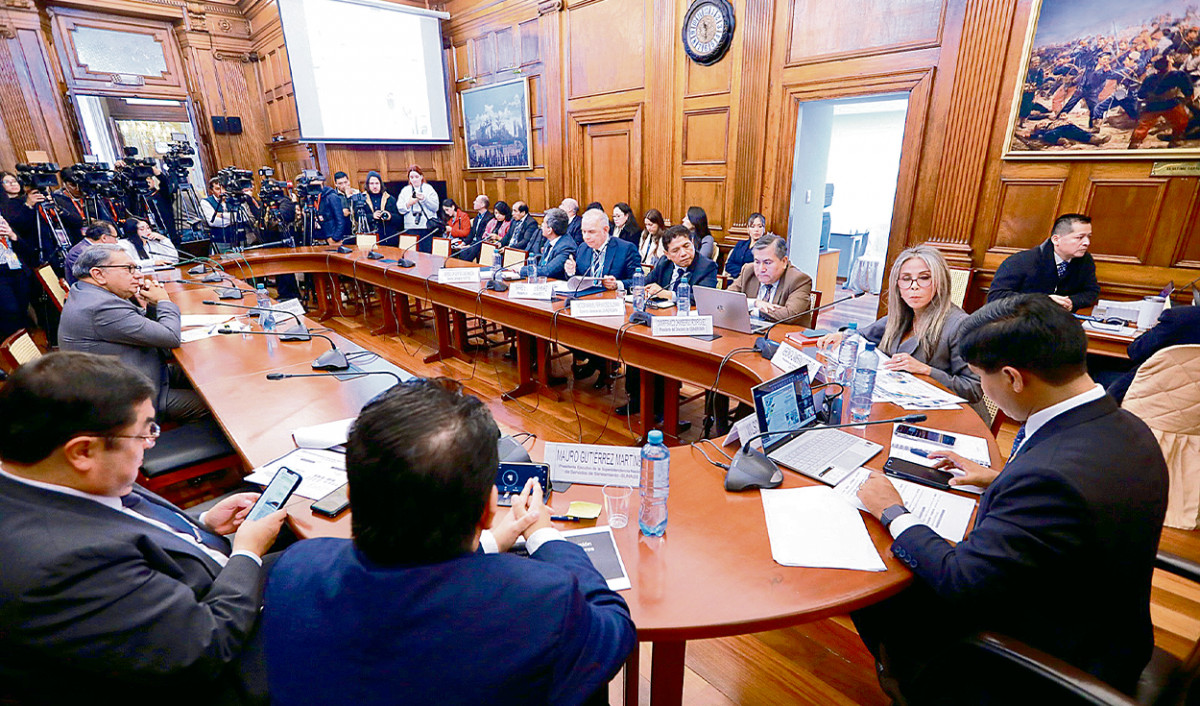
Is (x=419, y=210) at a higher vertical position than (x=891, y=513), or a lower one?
higher

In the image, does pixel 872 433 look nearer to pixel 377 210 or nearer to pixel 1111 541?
pixel 1111 541

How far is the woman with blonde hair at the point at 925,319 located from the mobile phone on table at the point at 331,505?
1.94 metres

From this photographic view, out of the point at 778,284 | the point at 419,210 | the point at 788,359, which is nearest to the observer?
the point at 788,359

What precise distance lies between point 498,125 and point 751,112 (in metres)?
3.69

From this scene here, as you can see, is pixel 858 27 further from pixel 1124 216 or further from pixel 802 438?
pixel 802 438

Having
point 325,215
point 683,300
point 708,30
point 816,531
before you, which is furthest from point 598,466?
point 325,215

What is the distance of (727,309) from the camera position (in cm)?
261

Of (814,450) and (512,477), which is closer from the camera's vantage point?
(512,477)

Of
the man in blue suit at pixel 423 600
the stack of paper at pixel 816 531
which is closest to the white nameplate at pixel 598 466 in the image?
the stack of paper at pixel 816 531

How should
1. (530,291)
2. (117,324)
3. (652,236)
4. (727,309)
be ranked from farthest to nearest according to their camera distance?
(652,236) → (530,291) → (727,309) → (117,324)

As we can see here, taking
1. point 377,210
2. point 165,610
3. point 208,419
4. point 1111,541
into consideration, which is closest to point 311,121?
point 377,210

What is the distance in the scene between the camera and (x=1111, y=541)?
895 millimetres

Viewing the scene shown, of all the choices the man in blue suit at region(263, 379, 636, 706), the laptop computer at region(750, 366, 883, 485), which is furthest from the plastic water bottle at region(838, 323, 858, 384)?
the man in blue suit at region(263, 379, 636, 706)

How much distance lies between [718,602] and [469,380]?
10.6 feet
